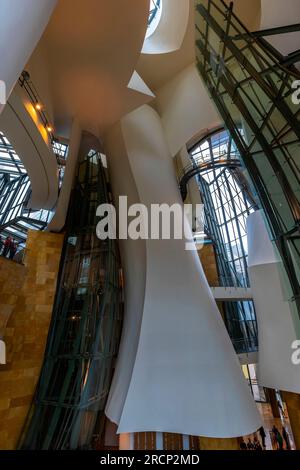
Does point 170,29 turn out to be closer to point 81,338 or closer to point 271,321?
point 271,321

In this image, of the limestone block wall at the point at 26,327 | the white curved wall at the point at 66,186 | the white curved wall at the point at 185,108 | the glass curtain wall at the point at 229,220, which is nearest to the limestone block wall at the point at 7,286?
the limestone block wall at the point at 26,327

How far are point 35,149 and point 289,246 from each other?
26.4 ft

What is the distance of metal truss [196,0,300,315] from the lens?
5.04 meters

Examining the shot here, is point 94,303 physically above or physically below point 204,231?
below

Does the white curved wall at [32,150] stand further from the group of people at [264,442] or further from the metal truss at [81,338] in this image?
the group of people at [264,442]

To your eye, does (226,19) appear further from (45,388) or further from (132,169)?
(45,388)

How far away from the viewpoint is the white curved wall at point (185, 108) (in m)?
12.0

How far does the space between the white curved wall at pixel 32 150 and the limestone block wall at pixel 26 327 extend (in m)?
1.78

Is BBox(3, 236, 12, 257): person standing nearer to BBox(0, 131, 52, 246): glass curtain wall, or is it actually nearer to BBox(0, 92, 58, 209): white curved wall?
BBox(0, 92, 58, 209): white curved wall

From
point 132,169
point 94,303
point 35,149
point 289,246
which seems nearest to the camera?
point 289,246

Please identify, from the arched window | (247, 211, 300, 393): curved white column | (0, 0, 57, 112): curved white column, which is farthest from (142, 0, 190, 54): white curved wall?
(0, 0, 57, 112): curved white column

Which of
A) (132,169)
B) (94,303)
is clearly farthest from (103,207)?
(94,303)

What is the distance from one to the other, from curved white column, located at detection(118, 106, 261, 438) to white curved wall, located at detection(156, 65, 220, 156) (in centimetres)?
312

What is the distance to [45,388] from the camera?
27.8ft
